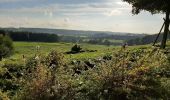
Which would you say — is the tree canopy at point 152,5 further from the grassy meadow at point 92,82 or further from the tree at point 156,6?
the grassy meadow at point 92,82

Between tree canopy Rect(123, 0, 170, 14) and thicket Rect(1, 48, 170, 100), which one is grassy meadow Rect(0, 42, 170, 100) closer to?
thicket Rect(1, 48, 170, 100)

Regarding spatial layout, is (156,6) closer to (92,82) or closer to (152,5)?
(152,5)

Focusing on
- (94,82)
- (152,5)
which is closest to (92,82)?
(94,82)

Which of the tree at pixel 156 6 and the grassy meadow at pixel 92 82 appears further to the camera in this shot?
the tree at pixel 156 6

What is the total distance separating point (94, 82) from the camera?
36.6ft

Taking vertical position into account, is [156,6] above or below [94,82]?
above

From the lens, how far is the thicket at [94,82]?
404 inches

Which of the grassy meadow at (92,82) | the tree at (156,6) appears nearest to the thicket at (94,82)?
the grassy meadow at (92,82)

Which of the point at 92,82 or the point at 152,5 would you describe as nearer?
the point at 92,82

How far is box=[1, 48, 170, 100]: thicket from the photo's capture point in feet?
33.7

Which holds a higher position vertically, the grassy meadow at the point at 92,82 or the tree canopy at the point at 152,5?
the tree canopy at the point at 152,5

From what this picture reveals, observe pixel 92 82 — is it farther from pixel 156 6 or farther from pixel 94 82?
pixel 156 6

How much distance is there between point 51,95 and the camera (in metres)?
10.2

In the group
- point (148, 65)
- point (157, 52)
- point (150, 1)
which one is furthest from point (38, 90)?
point (150, 1)
